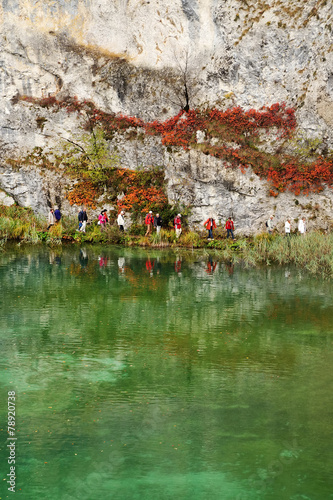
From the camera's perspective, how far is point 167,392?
883cm

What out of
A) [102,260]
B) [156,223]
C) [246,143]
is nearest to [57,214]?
[156,223]

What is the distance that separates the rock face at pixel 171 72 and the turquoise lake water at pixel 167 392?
1657cm

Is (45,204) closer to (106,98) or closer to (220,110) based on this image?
(106,98)

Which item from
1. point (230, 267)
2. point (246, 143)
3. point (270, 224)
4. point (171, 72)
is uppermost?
point (171, 72)

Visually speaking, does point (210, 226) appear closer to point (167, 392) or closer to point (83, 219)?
point (83, 219)

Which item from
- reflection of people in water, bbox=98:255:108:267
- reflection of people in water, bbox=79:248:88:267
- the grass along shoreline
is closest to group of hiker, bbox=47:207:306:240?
the grass along shoreline

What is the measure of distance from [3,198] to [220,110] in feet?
48.1

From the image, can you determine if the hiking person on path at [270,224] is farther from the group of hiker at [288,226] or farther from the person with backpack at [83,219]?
the person with backpack at [83,219]

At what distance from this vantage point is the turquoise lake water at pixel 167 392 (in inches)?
254

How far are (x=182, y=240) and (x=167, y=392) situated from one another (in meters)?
22.2

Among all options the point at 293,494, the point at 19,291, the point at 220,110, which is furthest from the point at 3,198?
the point at 293,494

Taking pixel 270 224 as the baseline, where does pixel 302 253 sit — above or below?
below

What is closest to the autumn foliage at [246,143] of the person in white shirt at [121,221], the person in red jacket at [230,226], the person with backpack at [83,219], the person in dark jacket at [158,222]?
the person in white shirt at [121,221]

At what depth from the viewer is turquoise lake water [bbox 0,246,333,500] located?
6.44 metres
